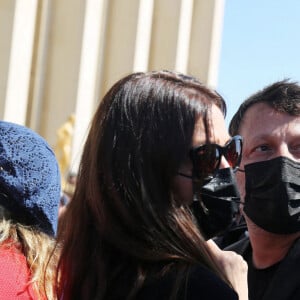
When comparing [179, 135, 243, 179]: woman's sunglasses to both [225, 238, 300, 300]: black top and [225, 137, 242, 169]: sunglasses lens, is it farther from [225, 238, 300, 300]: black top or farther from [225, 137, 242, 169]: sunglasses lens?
[225, 238, 300, 300]: black top

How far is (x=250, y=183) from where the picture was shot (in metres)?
3.32

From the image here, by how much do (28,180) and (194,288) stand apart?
0.76m

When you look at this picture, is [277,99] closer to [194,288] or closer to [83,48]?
[194,288]

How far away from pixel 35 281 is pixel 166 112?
2.17ft

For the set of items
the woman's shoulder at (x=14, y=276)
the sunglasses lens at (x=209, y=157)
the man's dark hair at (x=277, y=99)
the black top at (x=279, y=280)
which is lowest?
the black top at (x=279, y=280)

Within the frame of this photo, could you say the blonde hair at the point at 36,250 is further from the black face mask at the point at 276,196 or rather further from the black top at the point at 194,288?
the black face mask at the point at 276,196

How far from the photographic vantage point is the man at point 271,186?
3.12 meters

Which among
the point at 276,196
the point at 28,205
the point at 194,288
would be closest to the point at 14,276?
the point at 28,205

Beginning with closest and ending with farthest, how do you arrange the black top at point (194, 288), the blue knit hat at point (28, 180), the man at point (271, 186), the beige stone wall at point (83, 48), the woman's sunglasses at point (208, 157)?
the black top at point (194, 288)
the woman's sunglasses at point (208, 157)
the blue knit hat at point (28, 180)
the man at point (271, 186)
the beige stone wall at point (83, 48)

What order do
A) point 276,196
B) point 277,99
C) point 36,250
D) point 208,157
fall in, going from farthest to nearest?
point 277,99
point 276,196
point 36,250
point 208,157

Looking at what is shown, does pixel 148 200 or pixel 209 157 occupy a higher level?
pixel 209 157

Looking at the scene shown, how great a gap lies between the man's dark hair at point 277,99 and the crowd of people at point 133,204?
0.94 m

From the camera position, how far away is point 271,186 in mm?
3264

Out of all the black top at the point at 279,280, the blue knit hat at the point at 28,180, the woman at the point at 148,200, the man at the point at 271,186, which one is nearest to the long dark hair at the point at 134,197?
the woman at the point at 148,200
